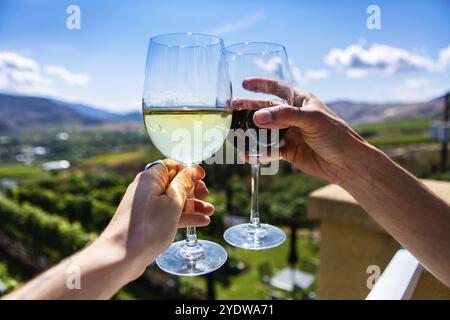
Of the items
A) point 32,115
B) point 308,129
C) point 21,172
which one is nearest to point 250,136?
point 308,129

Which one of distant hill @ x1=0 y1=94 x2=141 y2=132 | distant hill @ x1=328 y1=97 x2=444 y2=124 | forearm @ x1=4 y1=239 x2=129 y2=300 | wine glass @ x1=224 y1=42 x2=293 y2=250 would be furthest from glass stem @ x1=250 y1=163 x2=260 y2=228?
distant hill @ x1=0 y1=94 x2=141 y2=132

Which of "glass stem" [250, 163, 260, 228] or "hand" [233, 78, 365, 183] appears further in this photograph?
"glass stem" [250, 163, 260, 228]

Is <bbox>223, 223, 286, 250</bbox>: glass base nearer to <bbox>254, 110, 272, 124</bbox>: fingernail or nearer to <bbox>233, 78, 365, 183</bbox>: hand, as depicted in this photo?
<bbox>233, 78, 365, 183</bbox>: hand

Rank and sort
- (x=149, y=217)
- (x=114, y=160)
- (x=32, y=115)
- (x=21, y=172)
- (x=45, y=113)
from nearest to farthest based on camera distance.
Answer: (x=149, y=217) → (x=21, y=172) → (x=114, y=160) → (x=32, y=115) → (x=45, y=113)

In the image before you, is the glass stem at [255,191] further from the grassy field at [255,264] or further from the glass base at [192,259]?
the grassy field at [255,264]

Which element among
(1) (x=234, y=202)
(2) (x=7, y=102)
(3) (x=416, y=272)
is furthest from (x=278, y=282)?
(2) (x=7, y=102)

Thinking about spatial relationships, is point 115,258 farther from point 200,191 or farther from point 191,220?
point 200,191

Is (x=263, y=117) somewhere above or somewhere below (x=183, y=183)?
above

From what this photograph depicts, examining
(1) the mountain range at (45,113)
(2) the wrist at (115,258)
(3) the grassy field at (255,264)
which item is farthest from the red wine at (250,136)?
(1) the mountain range at (45,113)
